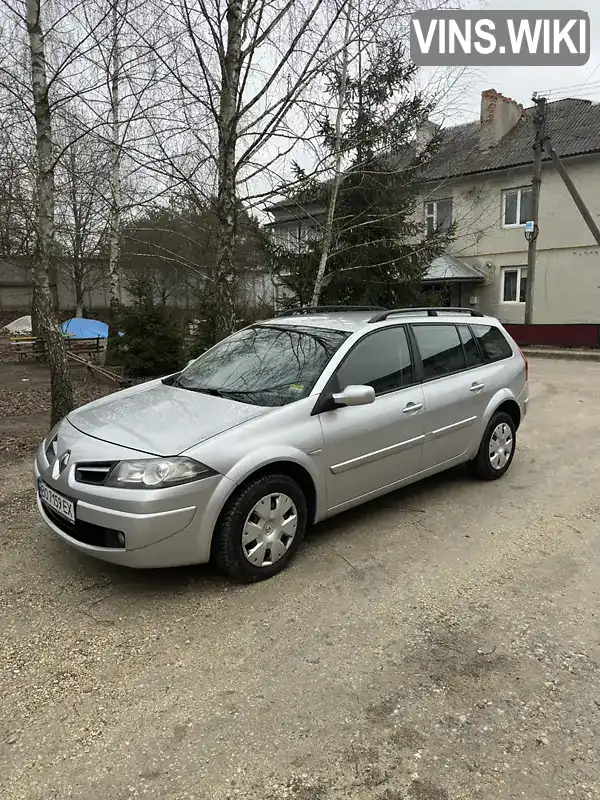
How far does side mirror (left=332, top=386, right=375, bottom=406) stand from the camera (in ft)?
11.8

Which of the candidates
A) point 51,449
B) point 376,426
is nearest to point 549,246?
point 376,426

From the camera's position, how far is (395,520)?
4.27 m

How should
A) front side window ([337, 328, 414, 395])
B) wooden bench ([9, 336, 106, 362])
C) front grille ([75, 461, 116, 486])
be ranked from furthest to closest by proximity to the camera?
wooden bench ([9, 336, 106, 362]) < front side window ([337, 328, 414, 395]) < front grille ([75, 461, 116, 486])

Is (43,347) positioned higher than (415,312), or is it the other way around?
(415,312)

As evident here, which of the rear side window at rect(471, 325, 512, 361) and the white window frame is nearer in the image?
the rear side window at rect(471, 325, 512, 361)

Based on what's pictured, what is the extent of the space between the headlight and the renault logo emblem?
0.40 meters

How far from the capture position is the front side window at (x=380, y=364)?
3904mm

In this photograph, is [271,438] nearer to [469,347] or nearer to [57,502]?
[57,502]

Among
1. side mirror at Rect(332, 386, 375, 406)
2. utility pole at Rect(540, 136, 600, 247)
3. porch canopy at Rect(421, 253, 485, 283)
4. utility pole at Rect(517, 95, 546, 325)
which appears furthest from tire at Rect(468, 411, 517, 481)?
porch canopy at Rect(421, 253, 485, 283)

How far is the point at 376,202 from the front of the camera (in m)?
10.9

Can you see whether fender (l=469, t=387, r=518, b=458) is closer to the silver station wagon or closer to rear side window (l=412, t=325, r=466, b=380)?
the silver station wagon

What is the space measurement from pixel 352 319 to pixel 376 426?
3.21 feet

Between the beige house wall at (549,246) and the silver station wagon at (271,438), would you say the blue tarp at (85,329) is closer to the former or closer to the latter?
the beige house wall at (549,246)

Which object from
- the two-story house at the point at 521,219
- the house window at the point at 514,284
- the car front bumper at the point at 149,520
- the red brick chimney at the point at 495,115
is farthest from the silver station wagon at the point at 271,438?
the red brick chimney at the point at 495,115
